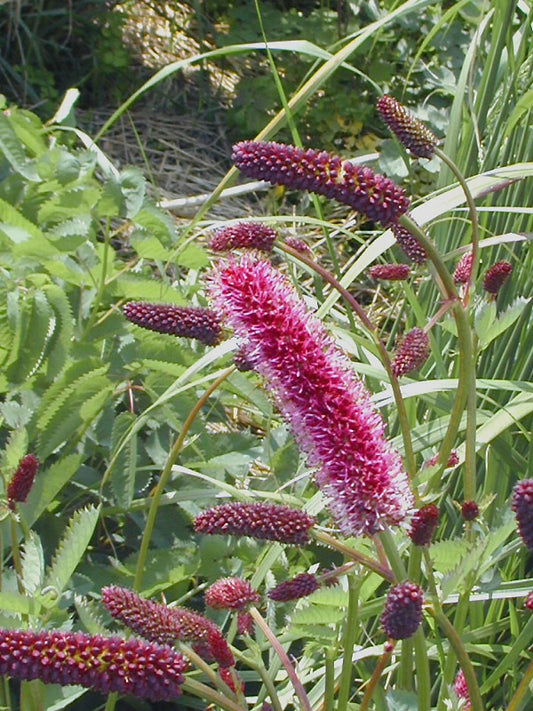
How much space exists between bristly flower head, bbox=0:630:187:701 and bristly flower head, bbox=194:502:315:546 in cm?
22

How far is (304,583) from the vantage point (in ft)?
4.08

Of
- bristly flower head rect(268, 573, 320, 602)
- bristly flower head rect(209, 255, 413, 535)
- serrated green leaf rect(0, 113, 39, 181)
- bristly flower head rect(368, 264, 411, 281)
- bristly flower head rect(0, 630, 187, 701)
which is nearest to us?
bristly flower head rect(0, 630, 187, 701)

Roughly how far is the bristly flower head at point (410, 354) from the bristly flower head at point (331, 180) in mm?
315

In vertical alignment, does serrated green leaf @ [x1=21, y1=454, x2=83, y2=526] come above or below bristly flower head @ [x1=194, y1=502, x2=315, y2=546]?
below

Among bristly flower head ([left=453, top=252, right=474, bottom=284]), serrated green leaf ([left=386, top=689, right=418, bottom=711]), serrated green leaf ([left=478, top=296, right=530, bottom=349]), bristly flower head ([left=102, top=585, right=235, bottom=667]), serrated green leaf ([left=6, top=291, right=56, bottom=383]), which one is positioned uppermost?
bristly flower head ([left=453, top=252, right=474, bottom=284])

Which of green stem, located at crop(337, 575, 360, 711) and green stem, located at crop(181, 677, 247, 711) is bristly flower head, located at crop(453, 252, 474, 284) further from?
green stem, located at crop(181, 677, 247, 711)

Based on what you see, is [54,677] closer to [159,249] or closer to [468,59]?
[159,249]

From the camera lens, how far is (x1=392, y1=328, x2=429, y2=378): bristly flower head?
4.75ft

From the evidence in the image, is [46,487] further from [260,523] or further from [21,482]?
[260,523]

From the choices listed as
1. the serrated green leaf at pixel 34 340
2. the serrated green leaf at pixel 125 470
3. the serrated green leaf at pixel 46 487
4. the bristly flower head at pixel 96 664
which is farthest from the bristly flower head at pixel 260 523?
the serrated green leaf at pixel 34 340

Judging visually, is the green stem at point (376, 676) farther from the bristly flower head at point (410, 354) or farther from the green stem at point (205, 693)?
the bristly flower head at point (410, 354)

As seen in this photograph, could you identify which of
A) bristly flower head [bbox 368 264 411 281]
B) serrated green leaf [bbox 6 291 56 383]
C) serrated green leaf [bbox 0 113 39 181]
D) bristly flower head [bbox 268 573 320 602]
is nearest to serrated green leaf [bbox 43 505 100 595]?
bristly flower head [bbox 268 573 320 602]

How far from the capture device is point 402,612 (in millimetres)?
1073

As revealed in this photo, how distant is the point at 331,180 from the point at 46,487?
36.3 inches
